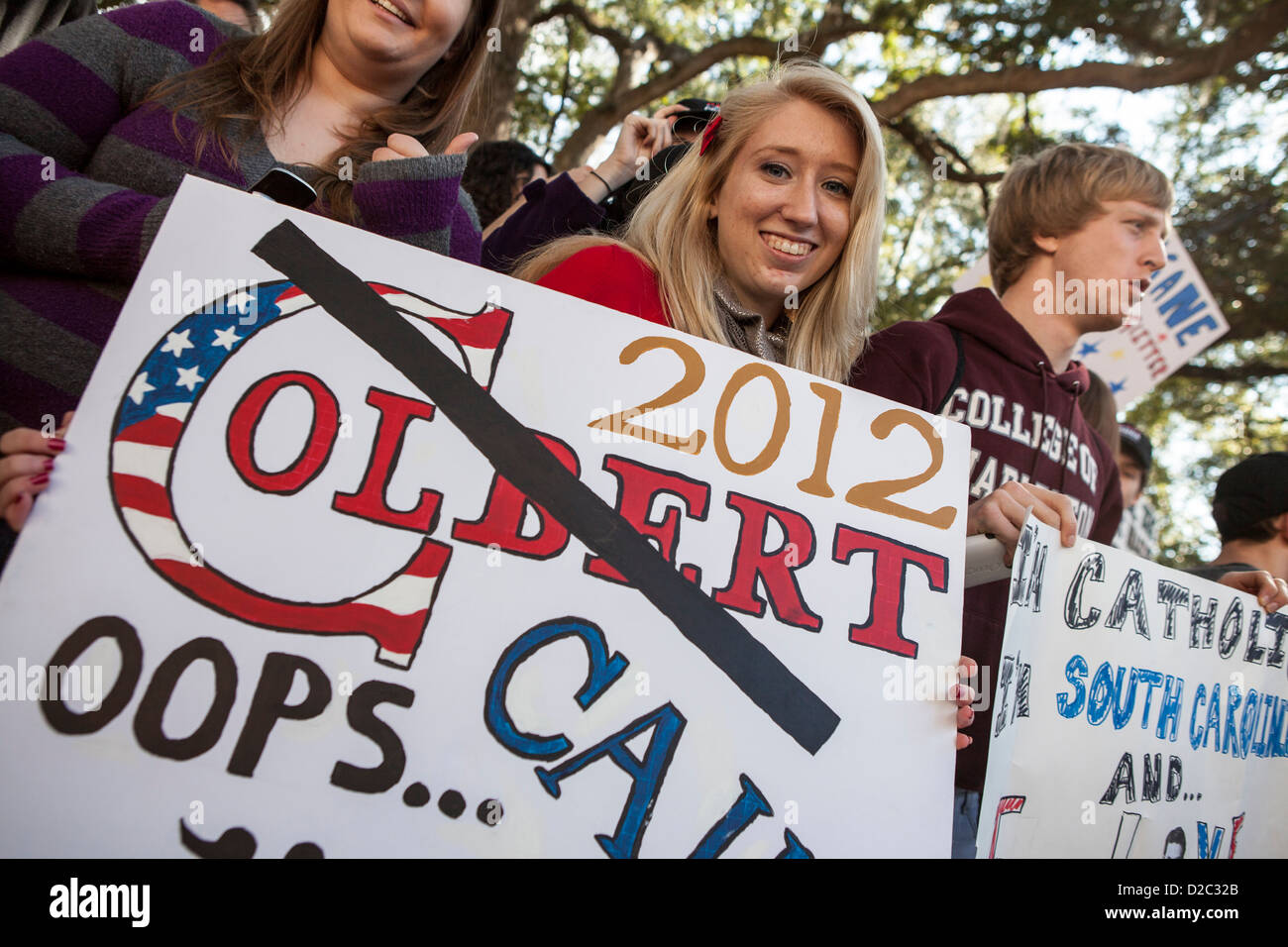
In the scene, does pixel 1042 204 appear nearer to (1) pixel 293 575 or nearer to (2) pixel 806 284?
(2) pixel 806 284

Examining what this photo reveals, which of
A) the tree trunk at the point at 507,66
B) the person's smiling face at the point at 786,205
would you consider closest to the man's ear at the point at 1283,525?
the person's smiling face at the point at 786,205

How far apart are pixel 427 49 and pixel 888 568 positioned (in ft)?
3.97

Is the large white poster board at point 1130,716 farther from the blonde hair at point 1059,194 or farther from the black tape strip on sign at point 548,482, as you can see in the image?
the blonde hair at point 1059,194

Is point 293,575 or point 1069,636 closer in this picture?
point 293,575

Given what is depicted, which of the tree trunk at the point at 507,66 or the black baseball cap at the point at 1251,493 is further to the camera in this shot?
the tree trunk at the point at 507,66

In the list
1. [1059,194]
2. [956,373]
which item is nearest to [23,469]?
[956,373]

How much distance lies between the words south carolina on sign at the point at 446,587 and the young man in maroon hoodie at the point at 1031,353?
0.44 metres

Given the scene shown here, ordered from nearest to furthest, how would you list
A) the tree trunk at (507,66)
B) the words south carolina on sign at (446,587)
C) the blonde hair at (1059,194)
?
the words south carolina on sign at (446,587) < the blonde hair at (1059,194) < the tree trunk at (507,66)

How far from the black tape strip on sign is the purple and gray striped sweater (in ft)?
0.54

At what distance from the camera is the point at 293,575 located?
1178mm

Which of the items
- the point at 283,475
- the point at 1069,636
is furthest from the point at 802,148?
the point at 283,475

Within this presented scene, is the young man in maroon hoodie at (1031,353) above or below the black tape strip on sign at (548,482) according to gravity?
above

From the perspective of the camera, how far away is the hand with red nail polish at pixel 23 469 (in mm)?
1113

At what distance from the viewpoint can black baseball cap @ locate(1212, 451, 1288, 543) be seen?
8.98 feet
